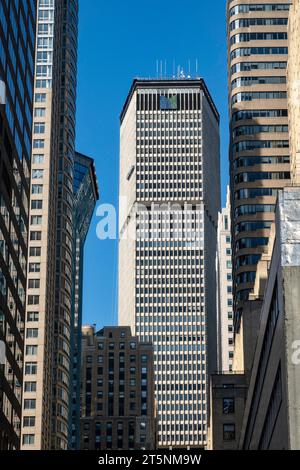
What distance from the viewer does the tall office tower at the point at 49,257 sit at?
536 ft

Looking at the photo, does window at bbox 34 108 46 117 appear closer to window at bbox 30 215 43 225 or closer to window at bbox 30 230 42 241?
window at bbox 30 215 43 225

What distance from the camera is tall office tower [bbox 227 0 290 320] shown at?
160750mm

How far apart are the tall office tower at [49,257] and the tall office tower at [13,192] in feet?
204

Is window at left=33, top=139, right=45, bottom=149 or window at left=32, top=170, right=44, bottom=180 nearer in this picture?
window at left=32, top=170, right=44, bottom=180

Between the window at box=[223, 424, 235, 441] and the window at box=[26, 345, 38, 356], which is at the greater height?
the window at box=[26, 345, 38, 356]

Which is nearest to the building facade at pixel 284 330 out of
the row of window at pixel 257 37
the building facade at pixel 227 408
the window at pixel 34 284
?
the building facade at pixel 227 408

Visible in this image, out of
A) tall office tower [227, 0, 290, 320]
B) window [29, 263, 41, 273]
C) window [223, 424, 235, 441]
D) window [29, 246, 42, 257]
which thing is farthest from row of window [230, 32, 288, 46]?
window [223, 424, 235, 441]

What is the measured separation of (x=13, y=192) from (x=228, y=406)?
4809 centimetres

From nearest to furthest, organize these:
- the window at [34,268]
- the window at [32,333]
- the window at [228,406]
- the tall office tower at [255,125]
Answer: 1. the window at [228,406]
2. the tall office tower at [255,125]
3. the window at [32,333]
4. the window at [34,268]

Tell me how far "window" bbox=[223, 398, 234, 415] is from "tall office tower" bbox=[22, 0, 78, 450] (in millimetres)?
38383

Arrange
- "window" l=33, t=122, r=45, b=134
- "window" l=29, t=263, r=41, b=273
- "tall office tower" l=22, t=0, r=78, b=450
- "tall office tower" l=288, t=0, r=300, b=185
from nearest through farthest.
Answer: "tall office tower" l=288, t=0, r=300, b=185 → "tall office tower" l=22, t=0, r=78, b=450 → "window" l=29, t=263, r=41, b=273 → "window" l=33, t=122, r=45, b=134

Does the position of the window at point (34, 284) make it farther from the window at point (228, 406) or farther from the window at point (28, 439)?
the window at point (228, 406)

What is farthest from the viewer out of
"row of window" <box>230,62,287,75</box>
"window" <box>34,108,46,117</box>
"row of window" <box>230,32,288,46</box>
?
"window" <box>34,108,46,117</box>
